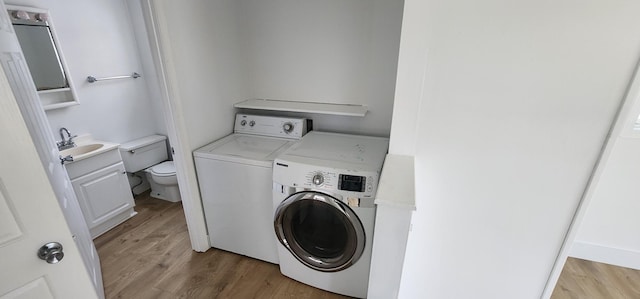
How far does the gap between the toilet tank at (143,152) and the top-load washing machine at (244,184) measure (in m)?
1.26

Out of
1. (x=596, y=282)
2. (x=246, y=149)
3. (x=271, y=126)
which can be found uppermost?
(x=271, y=126)

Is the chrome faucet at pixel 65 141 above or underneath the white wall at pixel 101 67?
underneath

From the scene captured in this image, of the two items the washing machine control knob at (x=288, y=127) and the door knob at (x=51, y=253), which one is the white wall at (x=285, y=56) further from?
the door knob at (x=51, y=253)

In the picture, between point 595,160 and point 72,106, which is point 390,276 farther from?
point 72,106

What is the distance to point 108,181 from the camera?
2.25 m

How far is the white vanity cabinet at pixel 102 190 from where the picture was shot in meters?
2.06

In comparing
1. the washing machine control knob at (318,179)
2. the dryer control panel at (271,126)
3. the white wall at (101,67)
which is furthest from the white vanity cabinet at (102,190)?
the washing machine control knob at (318,179)

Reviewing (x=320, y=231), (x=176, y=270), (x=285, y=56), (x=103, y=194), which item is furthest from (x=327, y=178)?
(x=103, y=194)

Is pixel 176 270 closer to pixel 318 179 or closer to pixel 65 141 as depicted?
pixel 318 179

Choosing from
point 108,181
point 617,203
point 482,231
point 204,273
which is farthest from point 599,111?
point 108,181

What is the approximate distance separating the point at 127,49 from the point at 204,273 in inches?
95.0

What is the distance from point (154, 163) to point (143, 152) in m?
0.18

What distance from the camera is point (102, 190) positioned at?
221cm

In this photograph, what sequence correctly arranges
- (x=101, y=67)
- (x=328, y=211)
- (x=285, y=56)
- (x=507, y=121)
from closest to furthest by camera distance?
(x=507, y=121) < (x=328, y=211) < (x=285, y=56) < (x=101, y=67)
